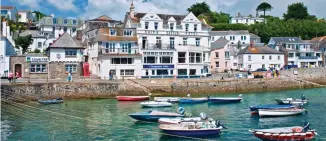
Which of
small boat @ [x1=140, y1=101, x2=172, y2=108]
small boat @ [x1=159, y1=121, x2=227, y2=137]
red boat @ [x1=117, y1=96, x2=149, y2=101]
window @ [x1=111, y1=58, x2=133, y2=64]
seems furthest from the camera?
window @ [x1=111, y1=58, x2=133, y2=64]

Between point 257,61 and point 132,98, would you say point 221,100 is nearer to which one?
point 132,98

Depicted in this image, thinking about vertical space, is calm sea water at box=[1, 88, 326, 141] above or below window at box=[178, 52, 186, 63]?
below

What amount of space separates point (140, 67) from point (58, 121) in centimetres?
3007

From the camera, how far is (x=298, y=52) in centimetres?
9525

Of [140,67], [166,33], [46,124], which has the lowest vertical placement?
[46,124]

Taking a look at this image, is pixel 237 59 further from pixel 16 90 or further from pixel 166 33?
pixel 16 90

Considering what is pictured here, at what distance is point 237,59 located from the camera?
88.1 meters

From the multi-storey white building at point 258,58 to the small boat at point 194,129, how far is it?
58622mm

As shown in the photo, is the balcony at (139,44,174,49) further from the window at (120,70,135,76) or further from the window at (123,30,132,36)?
the window at (120,70,135,76)

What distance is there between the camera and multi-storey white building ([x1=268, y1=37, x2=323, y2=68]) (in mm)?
94438

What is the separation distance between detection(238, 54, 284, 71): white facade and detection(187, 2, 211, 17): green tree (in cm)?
4907

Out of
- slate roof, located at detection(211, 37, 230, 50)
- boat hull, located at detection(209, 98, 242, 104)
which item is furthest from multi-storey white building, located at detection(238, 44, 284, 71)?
boat hull, located at detection(209, 98, 242, 104)

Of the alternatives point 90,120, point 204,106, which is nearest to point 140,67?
point 204,106

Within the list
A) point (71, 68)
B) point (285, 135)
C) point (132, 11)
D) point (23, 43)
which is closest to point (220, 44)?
point (132, 11)
